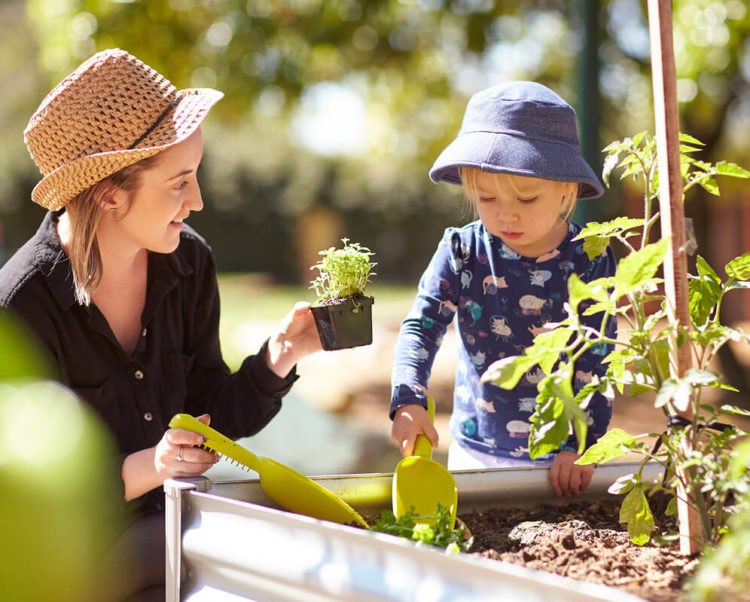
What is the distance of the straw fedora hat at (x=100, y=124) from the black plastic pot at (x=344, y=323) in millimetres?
462

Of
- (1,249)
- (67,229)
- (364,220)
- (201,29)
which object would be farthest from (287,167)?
(67,229)

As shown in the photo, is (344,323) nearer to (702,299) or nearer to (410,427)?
(410,427)

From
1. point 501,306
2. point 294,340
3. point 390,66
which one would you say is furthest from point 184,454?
point 390,66

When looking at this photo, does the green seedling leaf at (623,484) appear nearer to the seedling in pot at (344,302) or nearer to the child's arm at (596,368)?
the child's arm at (596,368)

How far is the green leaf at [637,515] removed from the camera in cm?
130

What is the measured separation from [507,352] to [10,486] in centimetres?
110

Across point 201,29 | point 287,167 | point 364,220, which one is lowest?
point 364,220

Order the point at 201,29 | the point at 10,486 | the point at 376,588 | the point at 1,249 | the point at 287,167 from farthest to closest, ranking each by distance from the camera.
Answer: the point at 287,167 < the point at 1,249 < the point at 201,29 < the point at 10,486 < the point at 376,588

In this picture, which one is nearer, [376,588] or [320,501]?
[376,588]

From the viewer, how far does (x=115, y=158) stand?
162 centimetres

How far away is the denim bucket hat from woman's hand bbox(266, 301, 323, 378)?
0.47m

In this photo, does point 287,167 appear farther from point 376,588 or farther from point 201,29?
point 376,588

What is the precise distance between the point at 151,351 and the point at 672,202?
1229mm

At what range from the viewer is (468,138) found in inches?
73.9
